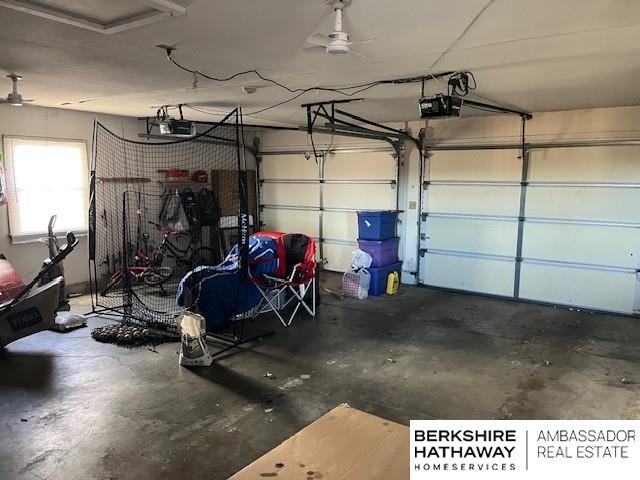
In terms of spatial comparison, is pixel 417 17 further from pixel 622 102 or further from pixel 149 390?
pixel 622 102

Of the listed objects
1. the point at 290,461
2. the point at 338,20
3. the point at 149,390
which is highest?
the point at 338,20

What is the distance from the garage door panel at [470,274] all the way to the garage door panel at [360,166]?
4.95 ft

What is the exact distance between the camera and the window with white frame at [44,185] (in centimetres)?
598

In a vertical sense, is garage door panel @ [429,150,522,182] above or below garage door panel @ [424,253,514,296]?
above

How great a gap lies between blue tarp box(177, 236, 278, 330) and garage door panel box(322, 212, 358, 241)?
280 cm

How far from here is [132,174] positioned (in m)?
7.21

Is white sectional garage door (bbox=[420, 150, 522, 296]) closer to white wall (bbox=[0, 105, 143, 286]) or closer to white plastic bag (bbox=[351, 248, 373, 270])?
white plastic bag (bbox=[351, 248, 373, 270])

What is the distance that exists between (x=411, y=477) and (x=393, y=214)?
609cm

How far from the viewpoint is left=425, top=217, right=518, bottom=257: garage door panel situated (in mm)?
6523

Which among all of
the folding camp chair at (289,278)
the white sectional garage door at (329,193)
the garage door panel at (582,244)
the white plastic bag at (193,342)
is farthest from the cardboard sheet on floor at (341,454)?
the white sectional garage door at (329,193)

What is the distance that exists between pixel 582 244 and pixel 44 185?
7.07 meters

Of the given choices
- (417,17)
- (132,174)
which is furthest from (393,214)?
(417,17)

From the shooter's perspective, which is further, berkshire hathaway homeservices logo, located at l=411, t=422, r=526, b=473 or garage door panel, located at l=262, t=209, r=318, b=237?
garage door panel, located at l=262, t=209, r=318, b=237

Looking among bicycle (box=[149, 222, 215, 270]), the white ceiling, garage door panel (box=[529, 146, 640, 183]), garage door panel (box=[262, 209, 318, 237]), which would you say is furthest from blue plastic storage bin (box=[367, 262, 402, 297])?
the white ceiling
